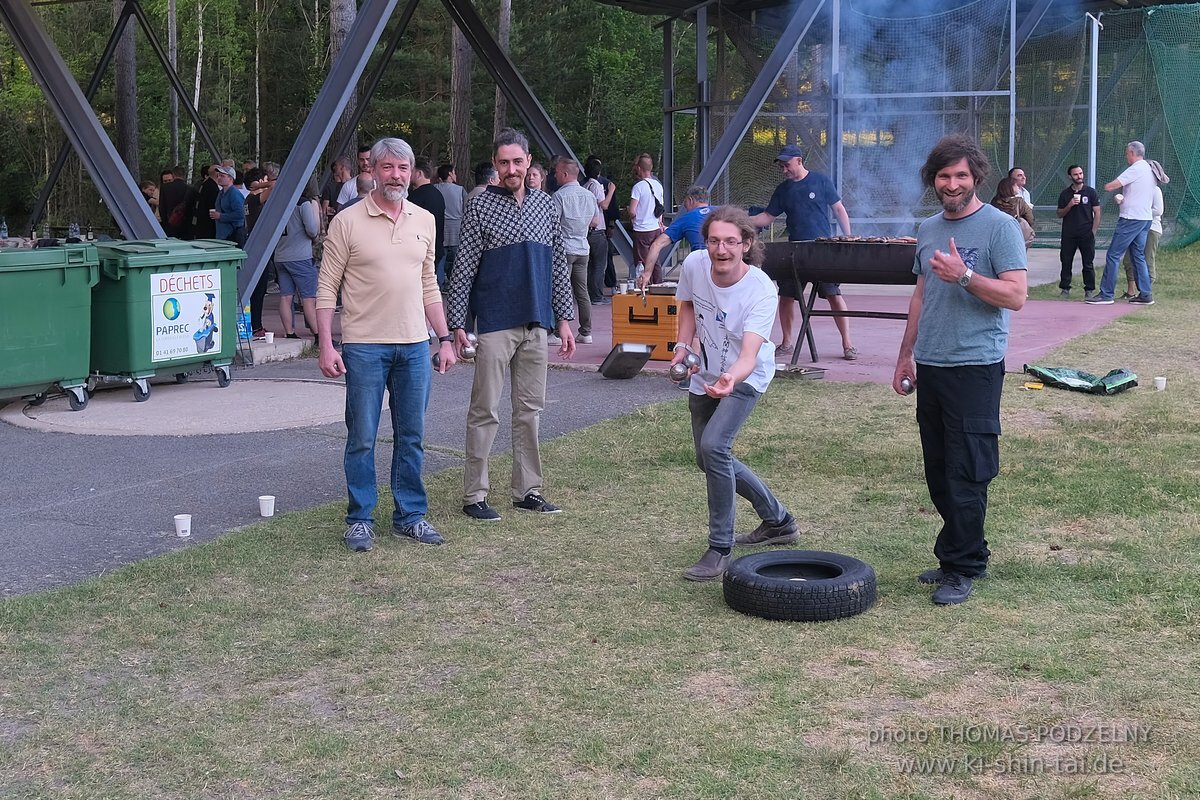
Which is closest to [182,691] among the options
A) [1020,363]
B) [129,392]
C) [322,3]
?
[129,392]

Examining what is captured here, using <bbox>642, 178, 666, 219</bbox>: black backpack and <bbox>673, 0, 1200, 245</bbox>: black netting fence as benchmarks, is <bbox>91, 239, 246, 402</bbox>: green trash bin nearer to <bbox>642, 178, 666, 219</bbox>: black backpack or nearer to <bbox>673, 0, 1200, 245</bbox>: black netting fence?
<bbox>642, 178, 666, 219</bbox>: black backpack

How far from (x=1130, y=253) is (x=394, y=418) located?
42.5 feet

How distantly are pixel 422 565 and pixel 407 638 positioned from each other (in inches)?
37.8

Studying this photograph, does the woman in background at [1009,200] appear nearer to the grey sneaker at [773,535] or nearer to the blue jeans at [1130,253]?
the blue jeans at [1130,253]

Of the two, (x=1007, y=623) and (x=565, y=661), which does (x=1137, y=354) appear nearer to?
(x=1007, y=623)

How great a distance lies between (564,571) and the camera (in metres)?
5.69

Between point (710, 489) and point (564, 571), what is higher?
point (710, 489)

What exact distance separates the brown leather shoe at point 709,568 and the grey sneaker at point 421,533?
1.27 meters

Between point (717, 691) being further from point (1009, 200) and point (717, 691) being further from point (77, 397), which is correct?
point (1009, 200)

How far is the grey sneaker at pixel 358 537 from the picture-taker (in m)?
6.01

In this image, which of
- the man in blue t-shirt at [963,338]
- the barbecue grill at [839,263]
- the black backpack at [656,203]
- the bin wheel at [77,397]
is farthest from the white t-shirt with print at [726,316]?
the black backpack at [656,203]

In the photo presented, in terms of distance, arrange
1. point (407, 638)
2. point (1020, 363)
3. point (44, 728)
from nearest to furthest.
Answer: point (44, 728)
point (407, 638)
point (1020, 363)

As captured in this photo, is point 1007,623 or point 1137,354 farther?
point 1137,354

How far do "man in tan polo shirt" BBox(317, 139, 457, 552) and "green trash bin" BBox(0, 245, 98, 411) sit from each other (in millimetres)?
4139
